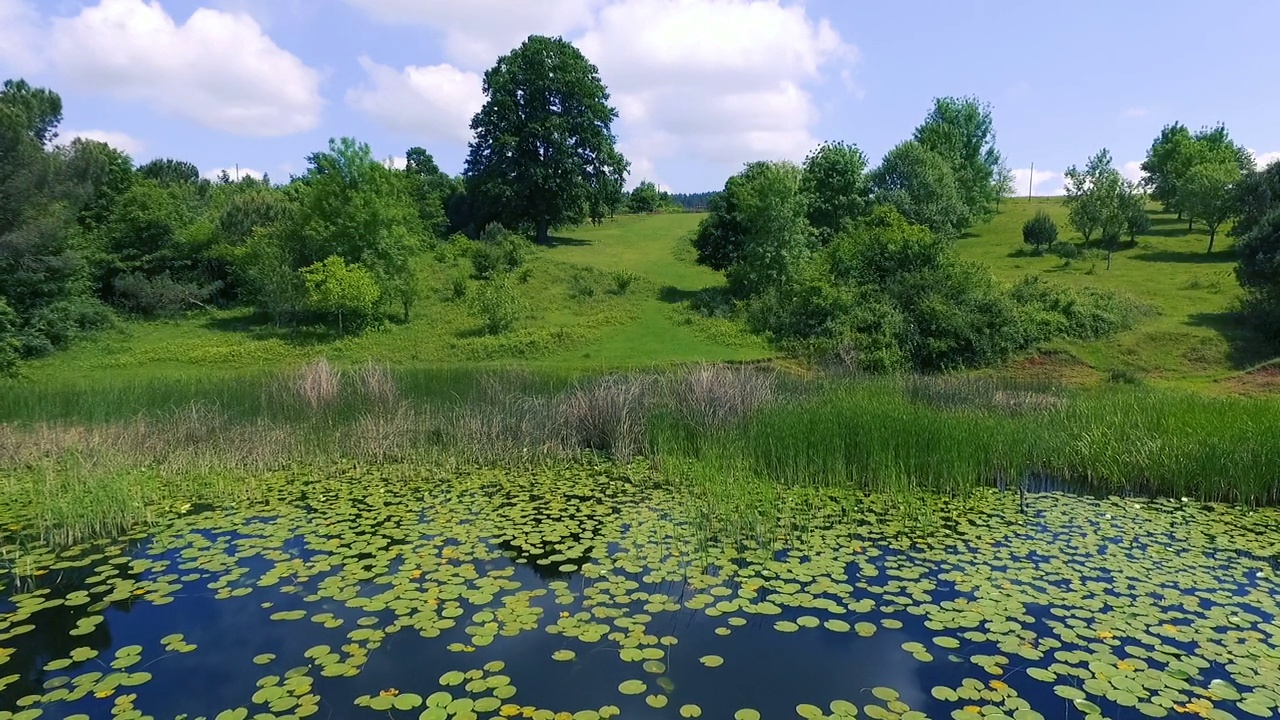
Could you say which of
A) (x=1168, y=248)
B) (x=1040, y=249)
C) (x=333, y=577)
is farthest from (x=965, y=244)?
(x=333, y=577)

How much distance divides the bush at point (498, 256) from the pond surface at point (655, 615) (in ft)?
92.5

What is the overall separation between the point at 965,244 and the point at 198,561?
45.6m

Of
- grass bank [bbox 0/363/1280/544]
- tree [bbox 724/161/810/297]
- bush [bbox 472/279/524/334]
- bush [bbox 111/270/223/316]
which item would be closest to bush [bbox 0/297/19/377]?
bush [bbox 111/270/223/316]

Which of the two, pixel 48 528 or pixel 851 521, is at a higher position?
pixel 48 528

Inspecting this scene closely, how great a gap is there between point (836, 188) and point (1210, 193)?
64.9 feet

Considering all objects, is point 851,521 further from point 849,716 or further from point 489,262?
point 489,262

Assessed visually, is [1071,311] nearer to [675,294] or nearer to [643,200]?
[675,294]

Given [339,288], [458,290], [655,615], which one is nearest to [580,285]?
[458,290]

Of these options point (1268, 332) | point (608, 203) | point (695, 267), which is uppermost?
point (608, 203)

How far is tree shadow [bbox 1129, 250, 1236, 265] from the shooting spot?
3638cm

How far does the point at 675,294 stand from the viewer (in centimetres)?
3447

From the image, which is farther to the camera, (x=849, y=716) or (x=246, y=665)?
(x=246, y=665)

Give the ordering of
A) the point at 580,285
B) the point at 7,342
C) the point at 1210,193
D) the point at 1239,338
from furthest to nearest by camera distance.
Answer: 1. the point at 1210,193
2. the point at 580,285
3. the point at 1239,338
4. the point at 7,342

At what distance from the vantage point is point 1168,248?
39500 mm
